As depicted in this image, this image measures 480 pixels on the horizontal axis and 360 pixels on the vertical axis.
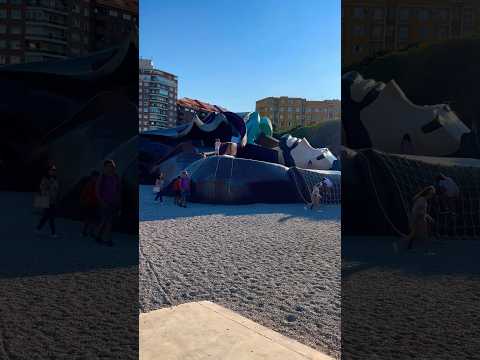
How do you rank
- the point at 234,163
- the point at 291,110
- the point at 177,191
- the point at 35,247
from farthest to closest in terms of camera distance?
the point at 291,110 < the point at 234,163 < the point at 177,191 < the point at 35,247

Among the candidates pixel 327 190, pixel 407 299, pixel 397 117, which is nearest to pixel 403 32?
pixel 397 117

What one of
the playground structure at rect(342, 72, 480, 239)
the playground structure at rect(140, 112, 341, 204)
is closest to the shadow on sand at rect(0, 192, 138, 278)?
the playground structure at rect(342, 72, 480, 239)

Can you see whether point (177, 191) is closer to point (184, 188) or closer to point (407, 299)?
point (184, 188)

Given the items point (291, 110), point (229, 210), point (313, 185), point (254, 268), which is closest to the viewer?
point (254, 268)

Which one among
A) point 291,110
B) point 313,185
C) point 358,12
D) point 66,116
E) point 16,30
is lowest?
point 313,185

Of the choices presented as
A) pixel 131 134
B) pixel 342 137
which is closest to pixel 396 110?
pixel 342 137

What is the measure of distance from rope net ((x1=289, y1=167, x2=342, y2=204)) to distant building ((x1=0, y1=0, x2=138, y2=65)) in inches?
706

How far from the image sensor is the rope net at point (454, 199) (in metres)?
3.69

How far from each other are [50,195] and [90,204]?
42cm

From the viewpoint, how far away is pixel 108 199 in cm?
349

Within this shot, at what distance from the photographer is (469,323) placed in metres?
3.62

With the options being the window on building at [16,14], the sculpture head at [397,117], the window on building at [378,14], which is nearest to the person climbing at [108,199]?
the window on building at [16,14]

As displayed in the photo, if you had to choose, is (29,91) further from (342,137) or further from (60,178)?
(342,137)

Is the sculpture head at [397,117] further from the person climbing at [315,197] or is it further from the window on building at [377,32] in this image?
the person climbing at [315,197]
